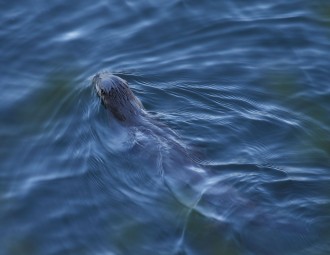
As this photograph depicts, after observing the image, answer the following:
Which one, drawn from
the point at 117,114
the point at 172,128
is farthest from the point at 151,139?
the point at 117,114

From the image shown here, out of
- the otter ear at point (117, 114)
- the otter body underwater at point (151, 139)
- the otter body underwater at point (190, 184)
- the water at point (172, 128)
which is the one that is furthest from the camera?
the otter ear at point (117, 114)

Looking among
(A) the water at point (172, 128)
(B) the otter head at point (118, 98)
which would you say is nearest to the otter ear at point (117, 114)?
(B) the otter head at point (118, 98)

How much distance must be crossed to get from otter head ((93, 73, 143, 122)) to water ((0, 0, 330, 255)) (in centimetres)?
18

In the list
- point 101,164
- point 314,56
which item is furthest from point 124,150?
point 314,56

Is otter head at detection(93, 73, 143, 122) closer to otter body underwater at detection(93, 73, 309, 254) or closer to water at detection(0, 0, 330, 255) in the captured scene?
otter body underwater at detection(93, 73, 309, 254)

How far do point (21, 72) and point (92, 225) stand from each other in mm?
4060

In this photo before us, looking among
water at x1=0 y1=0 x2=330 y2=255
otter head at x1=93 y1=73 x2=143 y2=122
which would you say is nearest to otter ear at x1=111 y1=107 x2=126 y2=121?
otter head at x1=93 y1=73 x2=143 y2=122

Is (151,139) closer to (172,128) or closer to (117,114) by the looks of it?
(172,128)

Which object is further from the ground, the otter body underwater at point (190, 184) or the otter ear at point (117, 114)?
the otter ear at point (117, 114)

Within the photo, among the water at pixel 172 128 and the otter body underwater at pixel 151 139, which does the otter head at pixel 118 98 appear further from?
the water at pixel 172 128

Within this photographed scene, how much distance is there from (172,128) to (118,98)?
3.35 ft

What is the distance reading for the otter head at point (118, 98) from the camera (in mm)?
11117

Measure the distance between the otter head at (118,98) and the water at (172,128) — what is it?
0.18 metres

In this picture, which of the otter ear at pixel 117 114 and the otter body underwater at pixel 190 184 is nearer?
the otter body underwater at pixel 190 184
